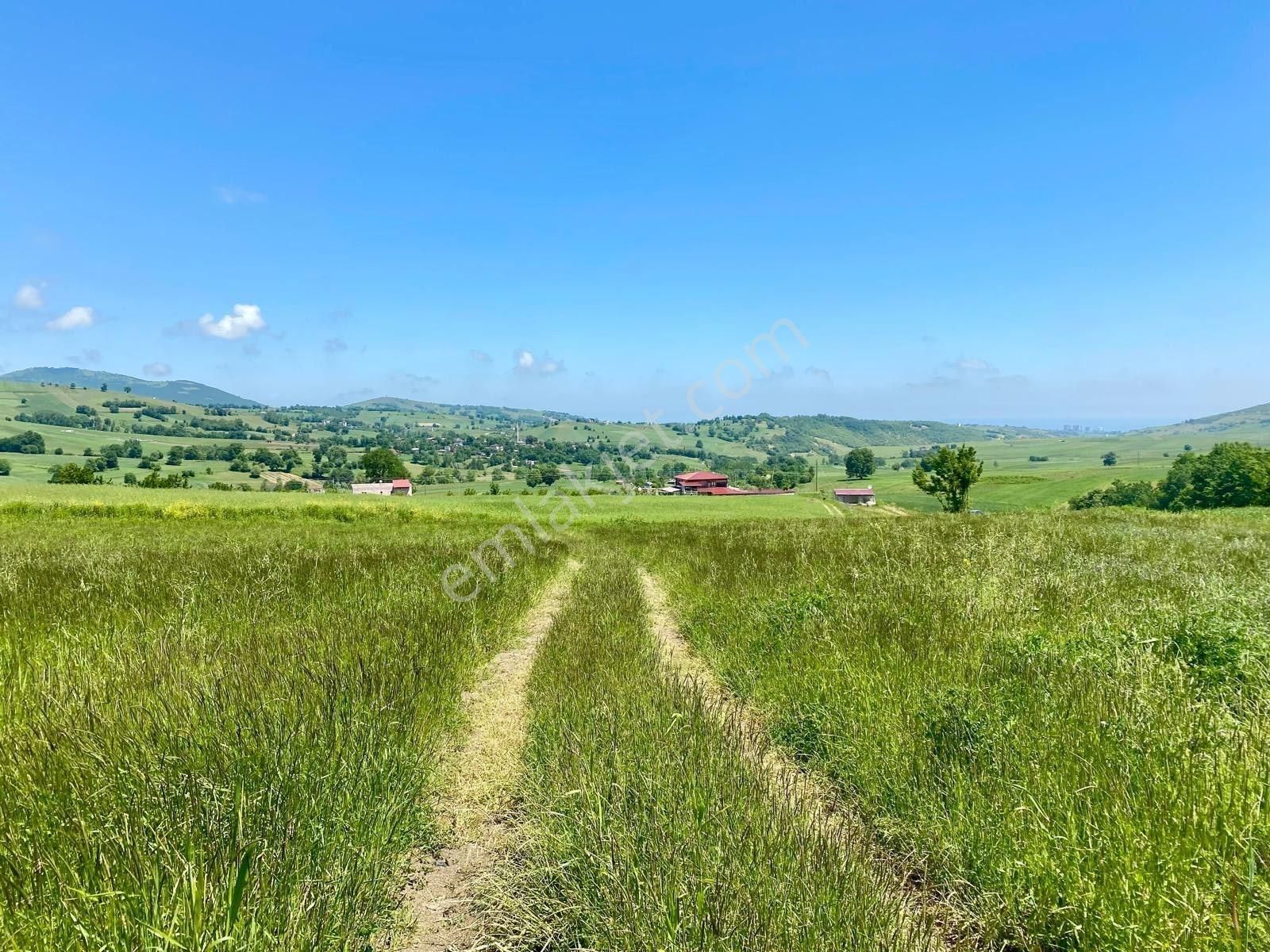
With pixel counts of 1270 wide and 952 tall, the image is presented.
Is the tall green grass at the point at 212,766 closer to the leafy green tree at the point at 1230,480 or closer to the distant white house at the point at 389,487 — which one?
the distant white house at the point at 389,487

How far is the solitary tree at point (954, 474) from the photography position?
120ft

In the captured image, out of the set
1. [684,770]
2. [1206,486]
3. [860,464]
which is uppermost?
[860,464]

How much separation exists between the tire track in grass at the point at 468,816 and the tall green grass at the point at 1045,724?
2.20 meters

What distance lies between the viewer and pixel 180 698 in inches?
135

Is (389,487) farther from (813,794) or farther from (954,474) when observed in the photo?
(813,794)

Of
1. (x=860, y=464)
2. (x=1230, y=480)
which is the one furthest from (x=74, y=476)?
(x=860, y=464)

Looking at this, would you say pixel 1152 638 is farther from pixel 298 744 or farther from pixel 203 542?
pixel 203 542

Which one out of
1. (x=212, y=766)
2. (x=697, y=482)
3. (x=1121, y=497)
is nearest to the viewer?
(x=212, y=766)

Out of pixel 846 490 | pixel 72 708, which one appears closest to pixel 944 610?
pixel 72 708

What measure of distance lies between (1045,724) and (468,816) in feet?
12.6

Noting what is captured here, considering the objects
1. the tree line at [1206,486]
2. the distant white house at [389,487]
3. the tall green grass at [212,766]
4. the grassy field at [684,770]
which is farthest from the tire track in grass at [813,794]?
the distant white house at [389,487]

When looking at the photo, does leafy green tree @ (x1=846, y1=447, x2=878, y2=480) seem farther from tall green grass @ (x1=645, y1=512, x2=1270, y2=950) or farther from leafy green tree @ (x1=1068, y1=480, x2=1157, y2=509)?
tall green grass @ (x1=645, y1=512, x2=1270, y2=950)

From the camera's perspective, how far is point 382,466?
75.4 m

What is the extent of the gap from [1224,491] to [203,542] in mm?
85228
